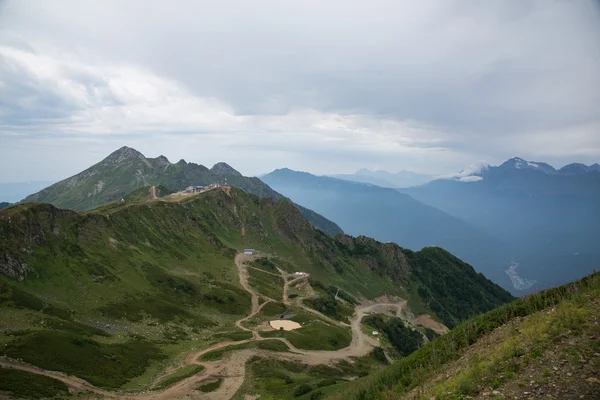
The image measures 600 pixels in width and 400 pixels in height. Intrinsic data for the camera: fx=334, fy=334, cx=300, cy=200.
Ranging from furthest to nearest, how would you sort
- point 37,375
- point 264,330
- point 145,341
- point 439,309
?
point 439,309 → point 264,330 → point 145,341 → point 37,375

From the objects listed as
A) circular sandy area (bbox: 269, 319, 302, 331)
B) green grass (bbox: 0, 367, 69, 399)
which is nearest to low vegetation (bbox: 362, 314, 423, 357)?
circular sandy area (bbox: 269, 319, 302, 331)

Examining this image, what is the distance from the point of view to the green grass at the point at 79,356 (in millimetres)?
43344

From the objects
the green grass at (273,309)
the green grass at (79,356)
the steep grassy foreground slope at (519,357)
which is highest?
the steep grassy foreground slope at (519,357)

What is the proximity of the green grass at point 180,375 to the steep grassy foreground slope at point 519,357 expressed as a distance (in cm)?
3349

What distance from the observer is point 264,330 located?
8388cm

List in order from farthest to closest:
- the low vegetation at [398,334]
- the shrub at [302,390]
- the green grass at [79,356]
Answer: the low vegetation at [398,334] < the green grass at [79,356] < the shrub at [302,390]

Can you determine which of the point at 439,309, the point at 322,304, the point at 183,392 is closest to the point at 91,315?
the point at 183,392

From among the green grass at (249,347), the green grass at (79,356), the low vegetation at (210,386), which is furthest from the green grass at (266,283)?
the low vegetation at (210,386)

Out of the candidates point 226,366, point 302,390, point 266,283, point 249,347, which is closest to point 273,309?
point 266,283

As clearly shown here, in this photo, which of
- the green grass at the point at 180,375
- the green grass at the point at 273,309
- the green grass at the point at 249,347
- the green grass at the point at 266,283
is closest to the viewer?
the green grass at the point at 180,375

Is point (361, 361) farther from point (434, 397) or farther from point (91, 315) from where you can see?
point (434, 397)

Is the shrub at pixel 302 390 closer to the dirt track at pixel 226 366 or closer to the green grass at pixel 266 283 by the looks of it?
the dirt track at pixel 226 366

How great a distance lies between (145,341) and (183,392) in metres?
23.8

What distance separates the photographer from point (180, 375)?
51.1m
